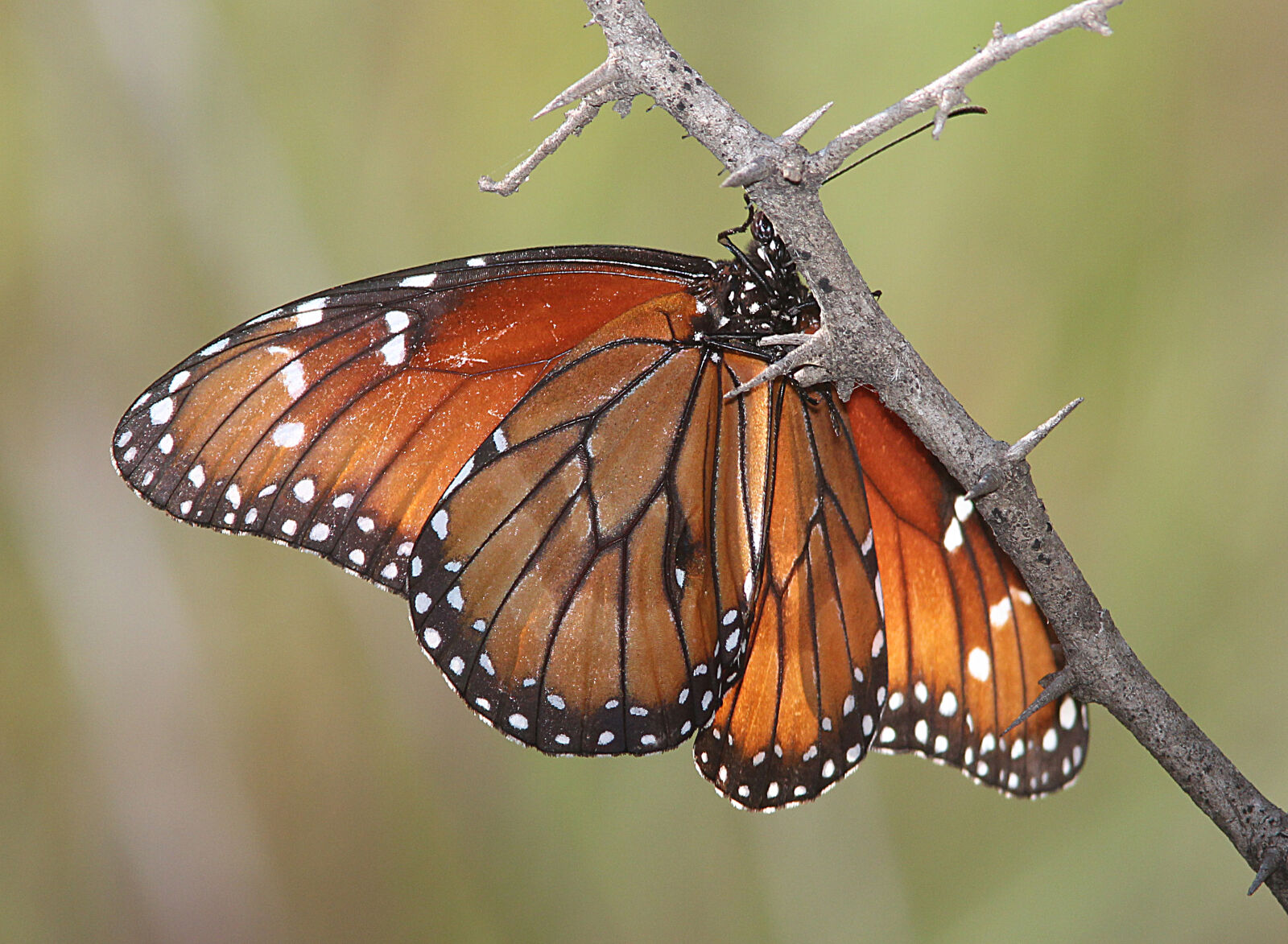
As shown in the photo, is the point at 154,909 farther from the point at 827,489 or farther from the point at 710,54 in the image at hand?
the point at 710,54

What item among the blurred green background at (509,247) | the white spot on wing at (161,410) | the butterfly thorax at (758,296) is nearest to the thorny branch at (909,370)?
the butterfly thorax at (758,296)

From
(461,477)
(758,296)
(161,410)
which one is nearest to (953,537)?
(758,296)

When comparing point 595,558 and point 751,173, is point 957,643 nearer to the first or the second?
point 595,558

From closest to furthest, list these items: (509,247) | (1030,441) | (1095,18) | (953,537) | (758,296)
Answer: (1095,18) → (1030,441) → (758,296) → (953,537) → (509,247)

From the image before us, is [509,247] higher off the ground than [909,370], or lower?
higher

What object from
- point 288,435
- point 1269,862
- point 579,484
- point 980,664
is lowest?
point 1269,862

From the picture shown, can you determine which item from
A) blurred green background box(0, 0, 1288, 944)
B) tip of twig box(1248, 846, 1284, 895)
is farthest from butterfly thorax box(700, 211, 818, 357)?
blurred green background box(0, 0, 1288, 944)
